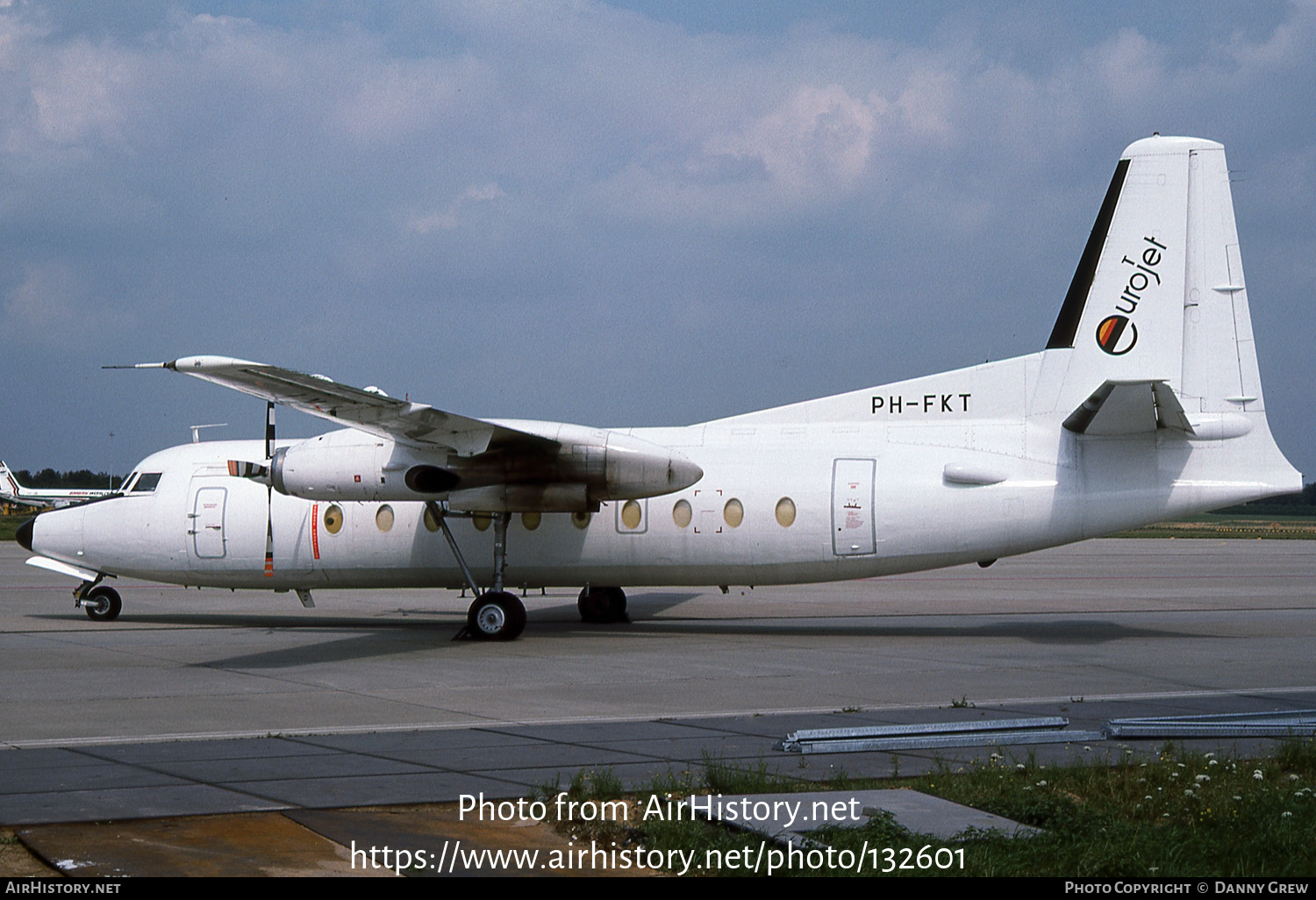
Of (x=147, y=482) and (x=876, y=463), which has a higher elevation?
(x=876, y=463)

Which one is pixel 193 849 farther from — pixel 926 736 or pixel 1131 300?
pixel 1131 300

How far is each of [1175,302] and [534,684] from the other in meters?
9.86

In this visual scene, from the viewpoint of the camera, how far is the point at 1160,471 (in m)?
16.7

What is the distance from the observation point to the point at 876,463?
17.6 meters

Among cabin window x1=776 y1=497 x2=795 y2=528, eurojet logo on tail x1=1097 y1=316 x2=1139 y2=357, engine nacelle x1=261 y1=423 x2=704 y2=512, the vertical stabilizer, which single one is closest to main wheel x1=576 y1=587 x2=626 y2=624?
engine nacelle x1=261 y1=423 x2=704 y2=512

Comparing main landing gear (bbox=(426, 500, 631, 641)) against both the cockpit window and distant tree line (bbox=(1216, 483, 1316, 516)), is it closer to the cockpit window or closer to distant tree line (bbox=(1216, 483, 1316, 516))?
the cockpit window

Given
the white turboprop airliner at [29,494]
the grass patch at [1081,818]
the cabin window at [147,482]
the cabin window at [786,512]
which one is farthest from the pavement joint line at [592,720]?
the white turboprop airliner at [29,494]

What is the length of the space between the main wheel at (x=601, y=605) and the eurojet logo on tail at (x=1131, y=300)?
885cm

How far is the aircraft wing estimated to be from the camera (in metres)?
13.7

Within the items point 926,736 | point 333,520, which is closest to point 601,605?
point 333,520

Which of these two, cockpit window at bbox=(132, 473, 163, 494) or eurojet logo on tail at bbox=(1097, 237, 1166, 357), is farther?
cockpit window at bbox=(132, 473, 163, 494)

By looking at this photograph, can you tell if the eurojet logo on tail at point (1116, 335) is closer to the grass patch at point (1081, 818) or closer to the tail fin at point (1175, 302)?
the tail fin at point (1175, 302)

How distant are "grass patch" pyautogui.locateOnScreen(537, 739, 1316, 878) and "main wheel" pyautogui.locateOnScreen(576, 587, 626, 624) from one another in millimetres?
12904

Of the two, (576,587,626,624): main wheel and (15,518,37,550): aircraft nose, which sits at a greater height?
(15,518,37,550): aircraft nose
